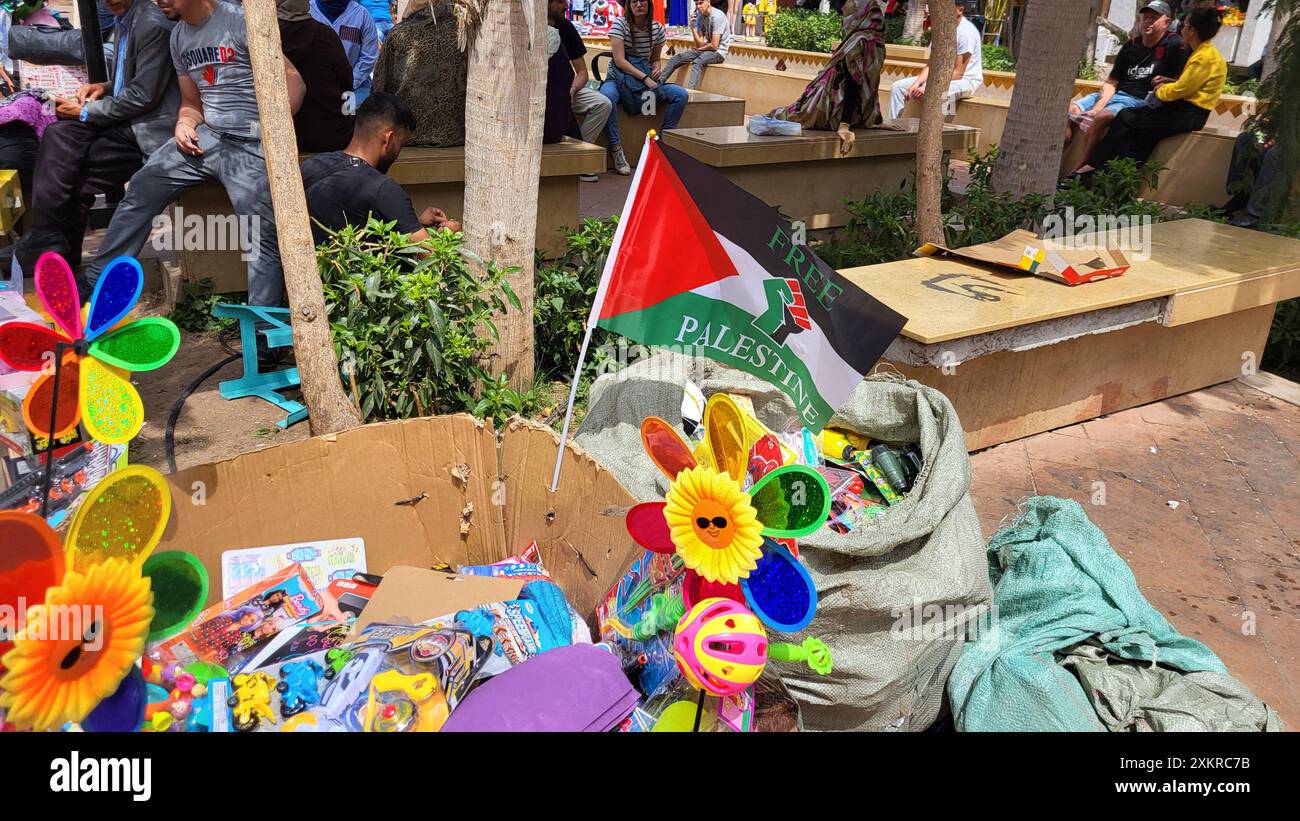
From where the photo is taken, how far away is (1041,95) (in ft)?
20.4

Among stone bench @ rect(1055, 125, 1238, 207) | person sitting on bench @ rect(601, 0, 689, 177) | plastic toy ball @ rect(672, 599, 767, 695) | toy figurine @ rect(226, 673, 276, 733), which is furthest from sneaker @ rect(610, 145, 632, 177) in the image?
plastic toy ball @ rect(672, 599, 767, 695)

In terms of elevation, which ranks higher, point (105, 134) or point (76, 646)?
point (105, 134)

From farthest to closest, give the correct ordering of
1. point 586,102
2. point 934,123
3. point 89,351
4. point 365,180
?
1. point 586,102
2. point 934,123
3. point 365,180
4. point 89,351

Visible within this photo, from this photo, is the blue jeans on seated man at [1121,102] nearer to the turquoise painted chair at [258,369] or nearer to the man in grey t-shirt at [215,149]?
the man in grey t-shirt at [215,149]

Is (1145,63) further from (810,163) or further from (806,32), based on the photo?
(806,32)

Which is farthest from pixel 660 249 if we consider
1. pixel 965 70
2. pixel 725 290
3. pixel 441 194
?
pixel 965 70

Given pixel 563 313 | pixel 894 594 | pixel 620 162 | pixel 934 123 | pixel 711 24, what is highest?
pixel 711 24

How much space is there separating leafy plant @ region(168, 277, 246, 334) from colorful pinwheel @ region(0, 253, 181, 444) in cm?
322

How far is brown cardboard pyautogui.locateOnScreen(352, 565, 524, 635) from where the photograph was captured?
8.71 ft

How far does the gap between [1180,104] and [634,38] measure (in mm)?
4786

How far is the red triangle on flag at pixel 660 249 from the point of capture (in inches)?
105

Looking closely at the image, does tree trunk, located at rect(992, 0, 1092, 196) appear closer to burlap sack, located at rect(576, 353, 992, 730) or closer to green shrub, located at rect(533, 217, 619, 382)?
green shrub, located at rect(533, 217, 619, 382)

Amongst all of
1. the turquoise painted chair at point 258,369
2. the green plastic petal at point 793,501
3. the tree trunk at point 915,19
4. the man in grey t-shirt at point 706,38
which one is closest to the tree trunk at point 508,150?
the turquoise painted chair at point 258,369

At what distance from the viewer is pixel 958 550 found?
2789mm
